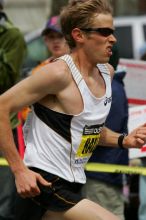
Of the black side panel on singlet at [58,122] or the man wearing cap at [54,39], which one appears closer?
the black side panel on singlet at [58,122]

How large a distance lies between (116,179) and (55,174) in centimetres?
159

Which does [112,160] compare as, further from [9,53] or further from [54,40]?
[54,40]

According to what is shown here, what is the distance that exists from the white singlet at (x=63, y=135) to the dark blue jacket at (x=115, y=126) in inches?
52.7

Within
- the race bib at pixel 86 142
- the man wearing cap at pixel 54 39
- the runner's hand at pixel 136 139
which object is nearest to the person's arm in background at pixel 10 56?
the man wearing cap at pixel 54 39

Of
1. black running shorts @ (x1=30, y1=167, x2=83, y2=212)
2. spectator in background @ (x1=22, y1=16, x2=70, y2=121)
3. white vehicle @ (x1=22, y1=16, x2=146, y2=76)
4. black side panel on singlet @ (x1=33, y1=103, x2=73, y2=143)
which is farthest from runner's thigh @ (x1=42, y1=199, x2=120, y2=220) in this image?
white vehicle @ (x1=22, y1=16, x2=146, y2=76)

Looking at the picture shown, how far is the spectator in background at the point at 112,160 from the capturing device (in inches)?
221

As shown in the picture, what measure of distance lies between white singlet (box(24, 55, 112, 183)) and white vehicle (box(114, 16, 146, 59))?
28.2ft

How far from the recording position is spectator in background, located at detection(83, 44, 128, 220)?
18.5 feet

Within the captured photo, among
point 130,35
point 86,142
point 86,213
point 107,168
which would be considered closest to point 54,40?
point 107,168

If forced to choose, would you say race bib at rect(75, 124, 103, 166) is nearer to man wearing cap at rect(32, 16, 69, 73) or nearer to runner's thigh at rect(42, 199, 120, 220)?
runner's thigh at rect(42, 199, 120, 220)

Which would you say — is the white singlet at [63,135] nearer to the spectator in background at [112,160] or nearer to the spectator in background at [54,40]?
the spectator in background at [112,160]

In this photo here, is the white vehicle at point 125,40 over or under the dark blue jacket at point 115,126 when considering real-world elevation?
under

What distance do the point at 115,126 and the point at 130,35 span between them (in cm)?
779

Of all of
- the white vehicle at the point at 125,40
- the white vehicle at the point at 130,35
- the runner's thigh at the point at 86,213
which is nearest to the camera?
the runner's thigh at the point at 86,213
